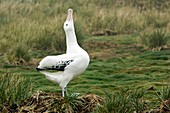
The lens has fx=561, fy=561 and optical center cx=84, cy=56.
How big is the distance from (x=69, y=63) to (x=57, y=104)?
0.53 metres

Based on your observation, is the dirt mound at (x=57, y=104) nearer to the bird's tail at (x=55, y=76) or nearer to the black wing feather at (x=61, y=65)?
the bird's tail at (x=55, y=76)

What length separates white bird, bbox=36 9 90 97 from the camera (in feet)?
22.1

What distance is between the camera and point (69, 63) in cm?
680

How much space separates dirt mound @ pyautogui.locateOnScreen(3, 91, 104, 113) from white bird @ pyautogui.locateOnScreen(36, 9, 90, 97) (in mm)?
137

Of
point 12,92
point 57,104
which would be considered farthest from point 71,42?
point 12,92

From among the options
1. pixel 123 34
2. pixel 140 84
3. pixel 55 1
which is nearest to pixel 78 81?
pixel 140 84

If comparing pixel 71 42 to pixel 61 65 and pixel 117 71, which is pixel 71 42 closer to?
pixel 61 65

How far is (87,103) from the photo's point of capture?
7125 mm

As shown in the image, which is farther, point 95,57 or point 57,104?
point 95,57

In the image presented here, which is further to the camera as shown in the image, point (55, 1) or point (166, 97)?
point (55, 1)

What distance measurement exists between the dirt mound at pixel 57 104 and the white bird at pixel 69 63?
0.14 meters

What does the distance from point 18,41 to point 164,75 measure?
17.3 feet

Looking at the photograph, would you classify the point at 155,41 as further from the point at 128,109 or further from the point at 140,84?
the point at 128,109

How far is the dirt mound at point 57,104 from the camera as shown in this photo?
6.86 metres
